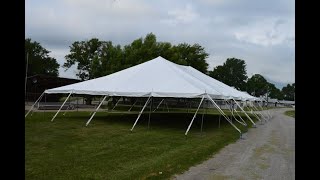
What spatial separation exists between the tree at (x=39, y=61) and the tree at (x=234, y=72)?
1893 inches

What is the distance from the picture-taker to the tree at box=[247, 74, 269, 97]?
330 ft

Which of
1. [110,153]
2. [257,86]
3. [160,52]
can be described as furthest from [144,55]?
[257,86]

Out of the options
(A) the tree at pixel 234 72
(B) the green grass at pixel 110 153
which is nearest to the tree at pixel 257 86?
(A) the tree at pixel 234 72

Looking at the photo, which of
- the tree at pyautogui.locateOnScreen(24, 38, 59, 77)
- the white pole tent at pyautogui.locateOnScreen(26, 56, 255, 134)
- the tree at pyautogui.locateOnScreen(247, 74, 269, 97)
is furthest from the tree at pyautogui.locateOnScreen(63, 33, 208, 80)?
the tree at pyautogui.locateOnScreen(247, 74, 269, 97)

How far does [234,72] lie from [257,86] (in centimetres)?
1004

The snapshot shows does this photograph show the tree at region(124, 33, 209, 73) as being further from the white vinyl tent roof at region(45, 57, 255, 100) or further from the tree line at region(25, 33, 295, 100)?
the white vinyl tent roof at region(45, 57, 255, 100)

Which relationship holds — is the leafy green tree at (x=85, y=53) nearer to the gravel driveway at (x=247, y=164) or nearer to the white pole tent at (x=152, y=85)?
the white pole tent at (x=152, y=85)

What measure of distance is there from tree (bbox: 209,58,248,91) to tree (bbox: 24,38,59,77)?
48094 mm

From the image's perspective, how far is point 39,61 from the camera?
59.1m

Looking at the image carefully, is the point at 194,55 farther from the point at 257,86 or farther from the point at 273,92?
the point at 273,92
